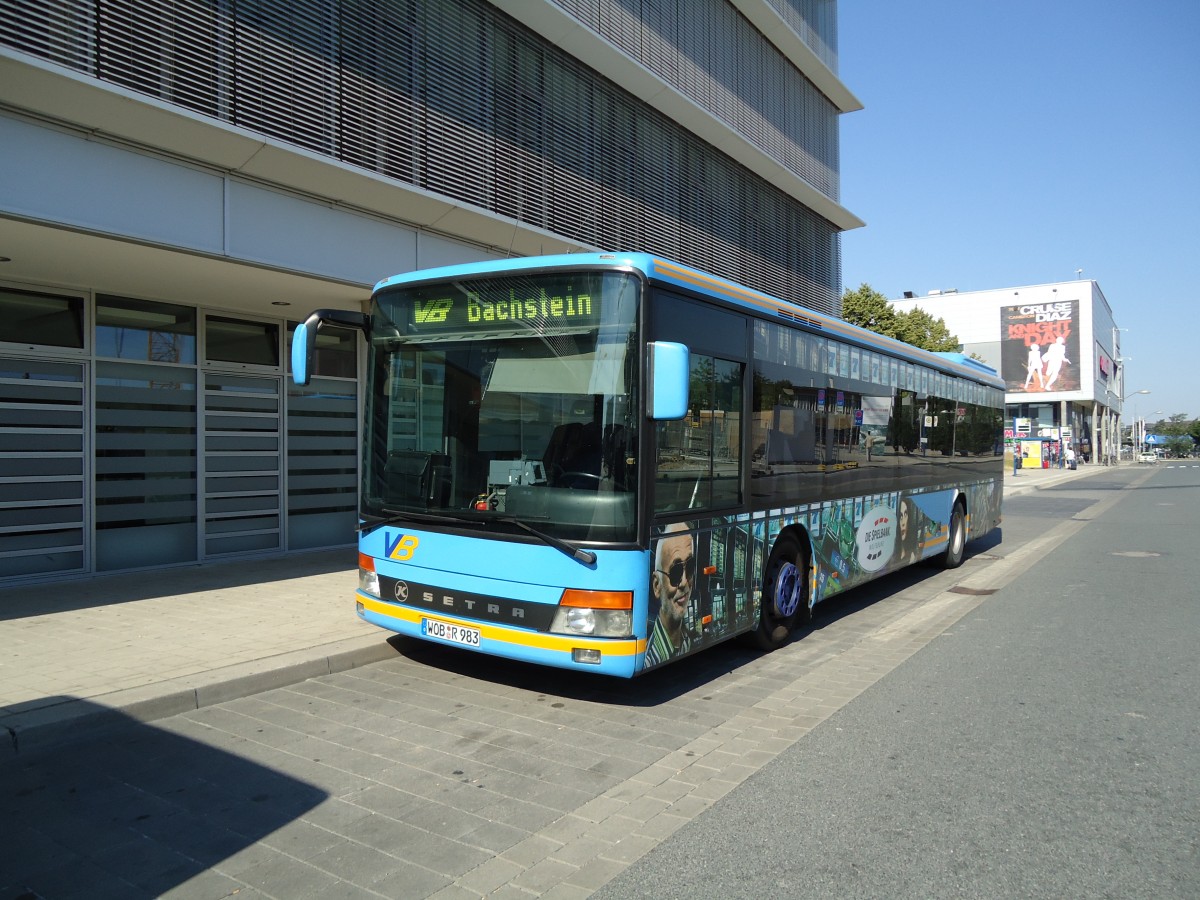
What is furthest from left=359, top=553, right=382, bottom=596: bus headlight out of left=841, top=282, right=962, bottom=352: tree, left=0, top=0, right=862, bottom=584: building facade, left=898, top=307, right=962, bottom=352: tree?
left=898, top=307, right=962, bottom=352: tree

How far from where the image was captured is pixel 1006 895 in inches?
132

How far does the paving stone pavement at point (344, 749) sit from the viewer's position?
3.64 m

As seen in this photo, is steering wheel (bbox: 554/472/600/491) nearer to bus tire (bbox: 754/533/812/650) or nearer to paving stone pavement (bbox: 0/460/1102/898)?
paving stone pavement (bbox: 0/460/1102/898)

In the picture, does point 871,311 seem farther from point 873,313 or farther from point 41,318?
point 41,318

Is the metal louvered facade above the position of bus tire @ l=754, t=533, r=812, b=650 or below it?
above

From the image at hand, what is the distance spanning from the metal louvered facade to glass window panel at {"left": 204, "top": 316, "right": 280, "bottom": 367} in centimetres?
271

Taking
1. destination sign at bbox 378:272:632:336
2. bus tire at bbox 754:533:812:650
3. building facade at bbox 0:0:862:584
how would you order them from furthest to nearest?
building facade at bbox 0:0:862:584 → bus tire at bbox 754:533:812:650 → destination sign at bbox 378:272:632:336

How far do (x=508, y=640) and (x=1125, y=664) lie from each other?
5.16m

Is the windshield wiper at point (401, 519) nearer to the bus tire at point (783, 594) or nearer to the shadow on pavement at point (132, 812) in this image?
the shadow on pavement at point (132, 812)

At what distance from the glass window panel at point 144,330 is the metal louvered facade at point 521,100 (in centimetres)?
289

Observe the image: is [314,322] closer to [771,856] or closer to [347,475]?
[771,856]

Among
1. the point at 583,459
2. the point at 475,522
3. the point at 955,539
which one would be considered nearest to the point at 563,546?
the point at 583,459

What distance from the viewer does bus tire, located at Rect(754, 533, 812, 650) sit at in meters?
7.27

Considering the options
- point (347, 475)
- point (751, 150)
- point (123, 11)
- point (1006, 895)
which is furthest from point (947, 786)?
point (751, 150)
